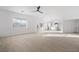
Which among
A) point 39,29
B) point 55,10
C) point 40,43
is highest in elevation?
point 55,10

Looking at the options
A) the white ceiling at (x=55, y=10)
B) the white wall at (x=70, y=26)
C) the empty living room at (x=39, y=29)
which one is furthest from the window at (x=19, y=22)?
the white wall at (x=70, y=26)

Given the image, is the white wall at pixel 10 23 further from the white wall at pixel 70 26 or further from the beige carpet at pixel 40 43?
the white wall at pixel 70 26

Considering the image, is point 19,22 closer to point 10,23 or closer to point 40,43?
point 10,23

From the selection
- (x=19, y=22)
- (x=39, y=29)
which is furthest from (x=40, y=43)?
(x=19, y=22)

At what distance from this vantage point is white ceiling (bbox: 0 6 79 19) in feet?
6.51

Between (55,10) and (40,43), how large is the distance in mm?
644

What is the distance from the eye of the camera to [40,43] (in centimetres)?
201

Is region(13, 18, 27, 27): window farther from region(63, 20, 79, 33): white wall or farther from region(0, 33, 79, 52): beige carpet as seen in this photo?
region(63, 20, 79, 33): white wall

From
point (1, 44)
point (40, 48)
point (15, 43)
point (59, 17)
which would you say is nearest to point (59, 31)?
point (59, 17)

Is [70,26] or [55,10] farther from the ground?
[55,10]

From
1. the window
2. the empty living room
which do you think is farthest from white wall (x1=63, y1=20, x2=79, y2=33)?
the window

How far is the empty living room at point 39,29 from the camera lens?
6.46 feet
